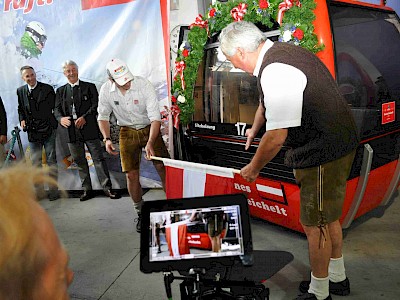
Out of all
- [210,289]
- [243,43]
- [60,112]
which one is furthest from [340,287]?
[60,112]

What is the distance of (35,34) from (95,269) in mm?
3010

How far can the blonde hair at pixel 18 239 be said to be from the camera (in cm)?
60

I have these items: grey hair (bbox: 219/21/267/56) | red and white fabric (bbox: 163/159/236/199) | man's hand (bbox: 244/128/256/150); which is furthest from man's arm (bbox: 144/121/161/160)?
grey hair (bbox: 219/21/267/56)

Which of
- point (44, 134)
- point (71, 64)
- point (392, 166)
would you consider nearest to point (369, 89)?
point (392, 166)

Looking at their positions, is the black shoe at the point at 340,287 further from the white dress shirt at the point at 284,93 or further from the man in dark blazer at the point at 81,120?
the man in dark blazer at the point at 81,120


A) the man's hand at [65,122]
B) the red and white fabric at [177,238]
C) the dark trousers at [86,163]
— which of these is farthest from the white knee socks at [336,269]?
the man's hand at [65,122]

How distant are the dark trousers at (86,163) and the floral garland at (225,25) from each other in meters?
1.32

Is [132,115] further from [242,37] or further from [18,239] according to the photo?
[18,239]

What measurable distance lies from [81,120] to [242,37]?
2931mm

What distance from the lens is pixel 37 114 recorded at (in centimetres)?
492

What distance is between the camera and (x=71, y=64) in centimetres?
475

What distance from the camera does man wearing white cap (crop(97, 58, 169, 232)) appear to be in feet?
12.7

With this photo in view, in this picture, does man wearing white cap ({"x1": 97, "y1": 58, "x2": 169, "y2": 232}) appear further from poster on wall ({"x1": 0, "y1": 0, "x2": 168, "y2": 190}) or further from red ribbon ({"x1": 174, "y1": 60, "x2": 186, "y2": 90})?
poster on wall ({"x1": 0, "y1": 0, "x2": 168, "y2": 190})

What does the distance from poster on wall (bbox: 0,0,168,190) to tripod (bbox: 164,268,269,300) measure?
321 cm
